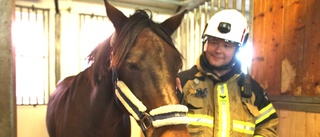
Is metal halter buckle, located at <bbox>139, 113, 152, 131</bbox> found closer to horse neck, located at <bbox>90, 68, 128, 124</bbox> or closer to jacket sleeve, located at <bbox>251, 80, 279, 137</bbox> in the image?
horse neck, located at <bbox>90, 68, 128, 124</bbox>

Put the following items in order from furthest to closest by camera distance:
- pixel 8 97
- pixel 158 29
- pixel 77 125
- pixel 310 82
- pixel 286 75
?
pixel 286 75, pixel 310 82, pixel 77 125, pixel 158 29, pixel 8 97

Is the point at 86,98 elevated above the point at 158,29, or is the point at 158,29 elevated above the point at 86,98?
the point at 158,29

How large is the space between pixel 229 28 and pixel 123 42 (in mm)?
742

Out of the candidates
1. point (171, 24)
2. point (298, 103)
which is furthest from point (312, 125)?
point (171, 24)

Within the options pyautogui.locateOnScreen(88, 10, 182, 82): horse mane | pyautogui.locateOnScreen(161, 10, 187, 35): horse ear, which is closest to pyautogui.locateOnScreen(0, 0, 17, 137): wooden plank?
pyautogui.locateOnScreen(88, 10, 182, 82): horse mane

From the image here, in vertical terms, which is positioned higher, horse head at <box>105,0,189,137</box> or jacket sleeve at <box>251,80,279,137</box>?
horse head at <box>105,0,189,137</box>

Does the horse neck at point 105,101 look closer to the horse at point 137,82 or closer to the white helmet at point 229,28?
the horse at point 137,82

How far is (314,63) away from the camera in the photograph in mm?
1616

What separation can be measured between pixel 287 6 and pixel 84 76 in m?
1.61

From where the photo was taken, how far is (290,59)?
1.79 metres

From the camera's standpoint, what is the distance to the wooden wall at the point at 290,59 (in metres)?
1.62

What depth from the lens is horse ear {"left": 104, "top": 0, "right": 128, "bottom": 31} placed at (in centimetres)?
115

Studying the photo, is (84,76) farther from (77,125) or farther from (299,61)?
(299,61)

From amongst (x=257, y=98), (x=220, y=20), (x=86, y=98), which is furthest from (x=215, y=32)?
(x=86, y=98)
